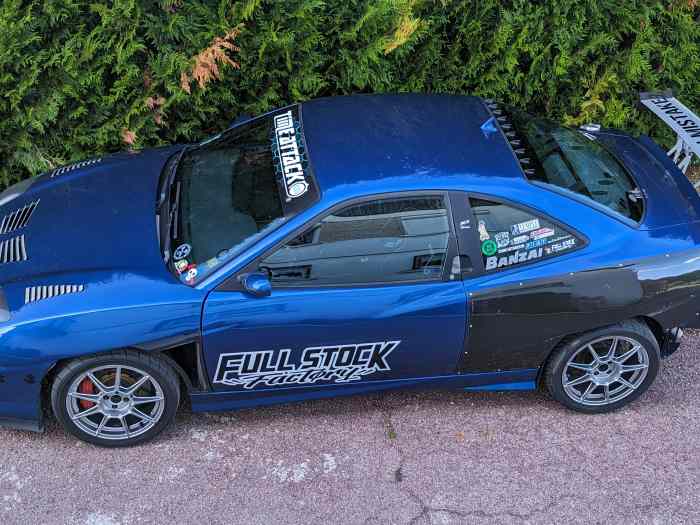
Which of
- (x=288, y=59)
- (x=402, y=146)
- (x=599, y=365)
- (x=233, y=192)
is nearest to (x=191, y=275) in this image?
(x=233, y=192)

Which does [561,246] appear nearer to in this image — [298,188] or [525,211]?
[525,211]

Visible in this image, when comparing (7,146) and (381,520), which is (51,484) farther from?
(7,146)

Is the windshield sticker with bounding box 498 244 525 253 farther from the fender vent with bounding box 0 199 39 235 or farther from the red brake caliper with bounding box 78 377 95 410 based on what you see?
the fender vent with bounding box 0 199 39 235

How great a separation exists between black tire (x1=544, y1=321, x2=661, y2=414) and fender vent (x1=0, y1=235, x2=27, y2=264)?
9.70ft

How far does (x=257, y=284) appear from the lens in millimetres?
3990

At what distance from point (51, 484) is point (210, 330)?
116cm

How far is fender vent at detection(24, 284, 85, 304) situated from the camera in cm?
409

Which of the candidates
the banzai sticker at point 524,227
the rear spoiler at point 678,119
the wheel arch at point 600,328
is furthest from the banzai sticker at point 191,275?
the rear spoiler at point 678,119

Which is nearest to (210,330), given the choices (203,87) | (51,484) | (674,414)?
(51,484)

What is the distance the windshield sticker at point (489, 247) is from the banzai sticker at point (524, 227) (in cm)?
12

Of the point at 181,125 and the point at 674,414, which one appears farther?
the point at 181,125

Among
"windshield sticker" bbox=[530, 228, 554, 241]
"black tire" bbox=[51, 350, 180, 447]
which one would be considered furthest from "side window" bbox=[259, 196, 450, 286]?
"black tire" bbox=[51, 350, 180, 447]

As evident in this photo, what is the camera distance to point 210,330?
13.4 ft

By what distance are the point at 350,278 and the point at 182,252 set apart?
88 cm
